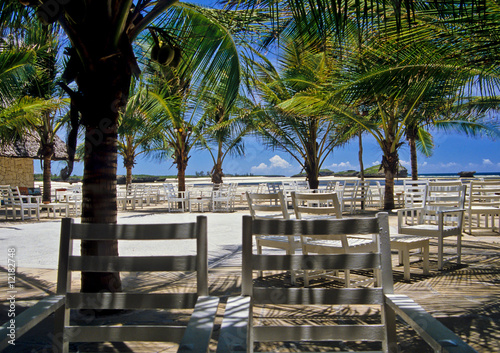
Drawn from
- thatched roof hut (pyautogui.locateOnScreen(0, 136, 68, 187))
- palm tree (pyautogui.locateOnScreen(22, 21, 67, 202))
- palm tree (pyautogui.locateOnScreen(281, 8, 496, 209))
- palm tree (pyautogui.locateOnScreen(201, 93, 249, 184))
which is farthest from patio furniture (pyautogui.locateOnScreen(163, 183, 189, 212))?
palm tree (pyautogui.locateOnScreen(281, 8, 496, 209))

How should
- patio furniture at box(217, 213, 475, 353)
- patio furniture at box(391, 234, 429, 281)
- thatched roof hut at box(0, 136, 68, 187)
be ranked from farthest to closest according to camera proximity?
thatched roof hut at box(0, 136, 68, 187) → patio furniture at box(391, 234, 429, 281) → patio furniture at box(217, 213, 475, 353)

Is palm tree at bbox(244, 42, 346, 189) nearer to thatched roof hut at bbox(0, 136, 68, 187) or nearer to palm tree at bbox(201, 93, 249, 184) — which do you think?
palm tree at bbox(201, 93, 249, 184)

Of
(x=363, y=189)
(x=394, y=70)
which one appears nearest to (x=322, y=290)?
(x=394, y=70)

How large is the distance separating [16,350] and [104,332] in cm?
130

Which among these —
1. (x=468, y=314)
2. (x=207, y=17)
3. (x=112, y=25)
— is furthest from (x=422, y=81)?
(x=112, y=25)

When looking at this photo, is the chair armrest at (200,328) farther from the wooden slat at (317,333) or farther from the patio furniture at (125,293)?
the wooden slat at (317,333)

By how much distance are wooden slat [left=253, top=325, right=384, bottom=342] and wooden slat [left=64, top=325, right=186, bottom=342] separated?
1.06ft

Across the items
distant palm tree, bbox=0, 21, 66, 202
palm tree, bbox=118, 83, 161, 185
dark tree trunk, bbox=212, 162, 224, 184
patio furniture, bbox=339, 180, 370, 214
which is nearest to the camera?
palm tree, bbox=118, 83, 161, 185

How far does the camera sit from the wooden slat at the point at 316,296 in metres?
1.56

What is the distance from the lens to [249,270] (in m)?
1.58

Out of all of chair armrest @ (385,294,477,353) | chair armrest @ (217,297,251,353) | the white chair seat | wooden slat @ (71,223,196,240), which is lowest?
the white chair seat

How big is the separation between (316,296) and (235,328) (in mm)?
454

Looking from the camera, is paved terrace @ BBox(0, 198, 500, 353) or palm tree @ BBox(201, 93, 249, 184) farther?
palm tree @ BBox(201, 93, 249, 184)

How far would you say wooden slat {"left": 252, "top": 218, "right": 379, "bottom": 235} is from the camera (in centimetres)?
158
